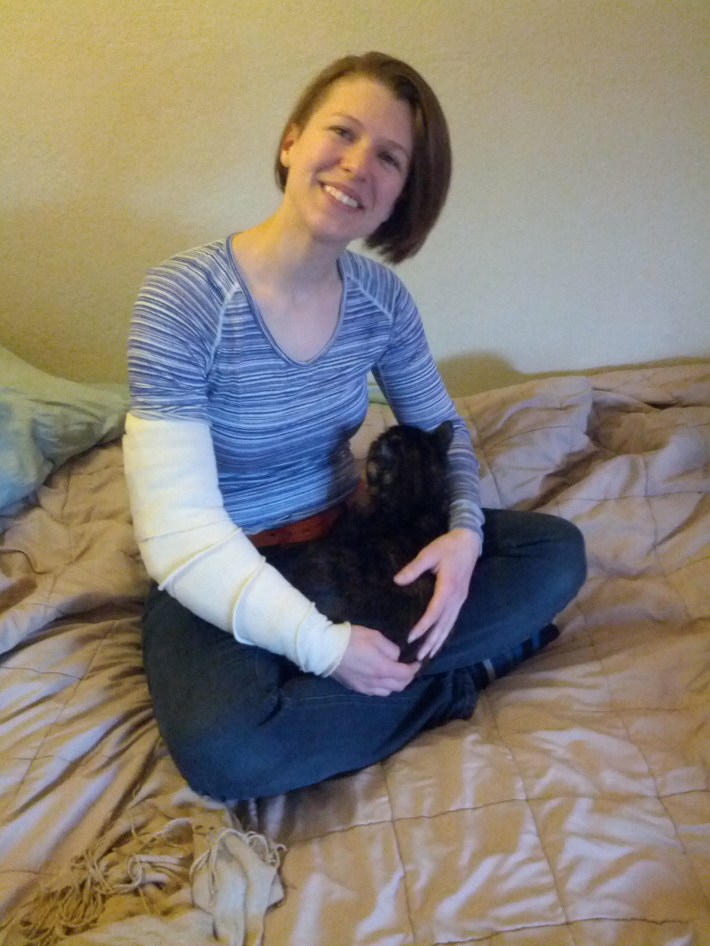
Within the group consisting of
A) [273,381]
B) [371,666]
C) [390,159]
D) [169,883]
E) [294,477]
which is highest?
[390,159]

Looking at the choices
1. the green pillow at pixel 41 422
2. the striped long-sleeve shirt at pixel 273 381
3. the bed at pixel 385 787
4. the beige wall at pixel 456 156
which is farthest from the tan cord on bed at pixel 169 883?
the beige wall at pixel 456 156

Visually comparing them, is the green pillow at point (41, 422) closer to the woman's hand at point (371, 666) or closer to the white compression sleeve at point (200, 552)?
the white compression sleeve at point (200, 552)

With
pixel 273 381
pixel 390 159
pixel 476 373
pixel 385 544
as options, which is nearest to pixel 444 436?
pixel 385 544

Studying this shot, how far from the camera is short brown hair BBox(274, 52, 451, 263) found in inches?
33.5

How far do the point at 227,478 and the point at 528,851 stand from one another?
643 mm

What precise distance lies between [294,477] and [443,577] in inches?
11.3

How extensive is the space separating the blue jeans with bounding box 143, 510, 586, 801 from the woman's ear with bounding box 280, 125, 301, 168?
670 mm

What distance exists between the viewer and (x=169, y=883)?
2.47ft

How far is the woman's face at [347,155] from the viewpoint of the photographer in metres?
0.83

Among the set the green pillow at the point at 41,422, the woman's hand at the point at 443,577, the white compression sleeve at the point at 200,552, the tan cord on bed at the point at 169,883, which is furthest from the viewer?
the green pillow at the point at 41,422

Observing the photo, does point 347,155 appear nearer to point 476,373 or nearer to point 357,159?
point 357,159

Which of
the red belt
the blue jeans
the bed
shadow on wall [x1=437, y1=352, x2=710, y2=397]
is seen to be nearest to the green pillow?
the bed

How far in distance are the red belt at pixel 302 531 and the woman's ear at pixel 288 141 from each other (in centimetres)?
54

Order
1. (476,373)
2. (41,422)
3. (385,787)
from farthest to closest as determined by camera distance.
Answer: (476,373), (41,422), (385,787)
